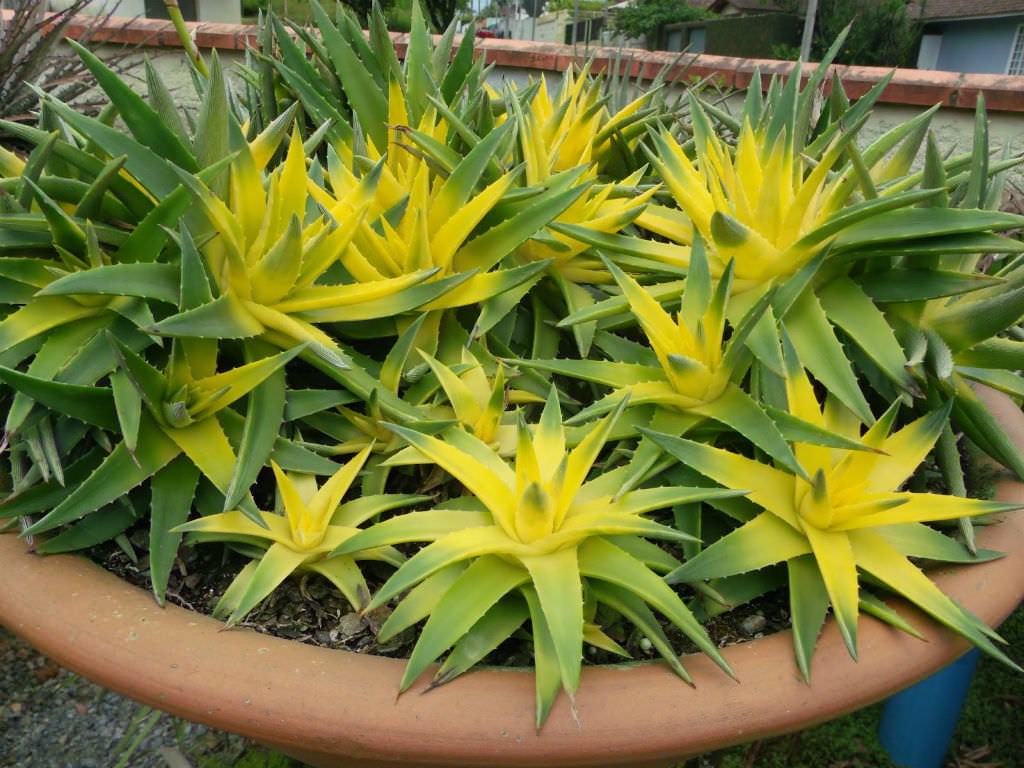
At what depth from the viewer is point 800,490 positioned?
1.96 feet

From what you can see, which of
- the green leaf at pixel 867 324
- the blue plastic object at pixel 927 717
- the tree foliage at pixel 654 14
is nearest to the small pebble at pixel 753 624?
the green leaf at pixel 867 324

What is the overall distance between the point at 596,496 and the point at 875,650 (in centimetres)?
23

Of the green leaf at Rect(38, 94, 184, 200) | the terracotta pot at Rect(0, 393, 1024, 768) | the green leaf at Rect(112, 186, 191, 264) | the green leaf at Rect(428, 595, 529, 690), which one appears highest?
the green leaf at Rect(38, 94, 184, 200)

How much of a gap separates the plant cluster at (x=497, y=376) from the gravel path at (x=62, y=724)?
790 millimetres

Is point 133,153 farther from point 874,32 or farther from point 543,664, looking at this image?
point 874,32

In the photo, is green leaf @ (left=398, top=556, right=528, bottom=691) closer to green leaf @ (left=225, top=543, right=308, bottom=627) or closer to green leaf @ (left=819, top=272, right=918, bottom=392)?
green leaf @ (left=225, top=543, right=308, bottom=627)

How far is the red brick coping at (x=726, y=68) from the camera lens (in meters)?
2.48

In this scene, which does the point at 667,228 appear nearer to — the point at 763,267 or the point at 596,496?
the point at 763,267

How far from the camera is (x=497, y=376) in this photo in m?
0.65

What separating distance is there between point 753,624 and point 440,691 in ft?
0.85

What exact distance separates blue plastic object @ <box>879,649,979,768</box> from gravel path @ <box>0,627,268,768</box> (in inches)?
43.3

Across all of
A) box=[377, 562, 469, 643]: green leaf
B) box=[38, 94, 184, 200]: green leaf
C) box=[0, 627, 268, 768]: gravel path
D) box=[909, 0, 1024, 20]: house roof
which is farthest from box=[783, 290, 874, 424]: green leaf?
box=[909, 0, 1024, 20]: house roof

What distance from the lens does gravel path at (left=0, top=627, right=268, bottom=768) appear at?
1322 millimetres

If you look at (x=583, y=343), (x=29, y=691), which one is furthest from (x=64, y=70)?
(x=583, y=343)
